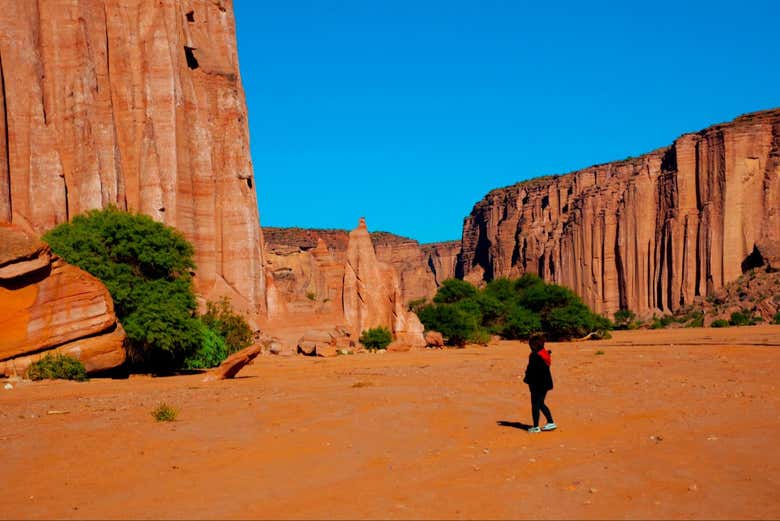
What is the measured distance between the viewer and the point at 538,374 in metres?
11.1

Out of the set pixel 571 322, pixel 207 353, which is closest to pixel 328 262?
pixel 571 322

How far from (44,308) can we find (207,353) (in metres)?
9.69

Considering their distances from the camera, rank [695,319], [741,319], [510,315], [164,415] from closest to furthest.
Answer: [164,415] < [510,315] < [741,319] < [695,319]

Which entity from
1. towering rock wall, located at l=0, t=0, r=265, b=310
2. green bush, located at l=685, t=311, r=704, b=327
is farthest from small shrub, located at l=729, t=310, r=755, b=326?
towering rock wall, located at l=0, t=0, r=265, b=310

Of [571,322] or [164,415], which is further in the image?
[571,322]

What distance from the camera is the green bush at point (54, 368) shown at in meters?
20.1

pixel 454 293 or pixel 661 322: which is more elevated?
pixel 454 293

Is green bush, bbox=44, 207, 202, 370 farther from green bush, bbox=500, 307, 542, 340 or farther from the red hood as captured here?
green bush, bbox=500, 307, 542, 340

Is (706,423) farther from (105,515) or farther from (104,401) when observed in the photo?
(104,401)

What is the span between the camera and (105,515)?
7.08 meters

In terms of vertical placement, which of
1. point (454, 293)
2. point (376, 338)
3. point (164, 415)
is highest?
point (454, 293)

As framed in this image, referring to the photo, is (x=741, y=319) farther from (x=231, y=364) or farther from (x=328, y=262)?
(x=231, y=364)

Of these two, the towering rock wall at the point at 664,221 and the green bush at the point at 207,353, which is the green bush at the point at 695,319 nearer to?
the towering rock wall at the point at 664,221

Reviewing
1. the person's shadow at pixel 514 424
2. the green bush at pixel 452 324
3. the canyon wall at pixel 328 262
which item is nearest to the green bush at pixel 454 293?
the canyon wall at pixel 328 262
